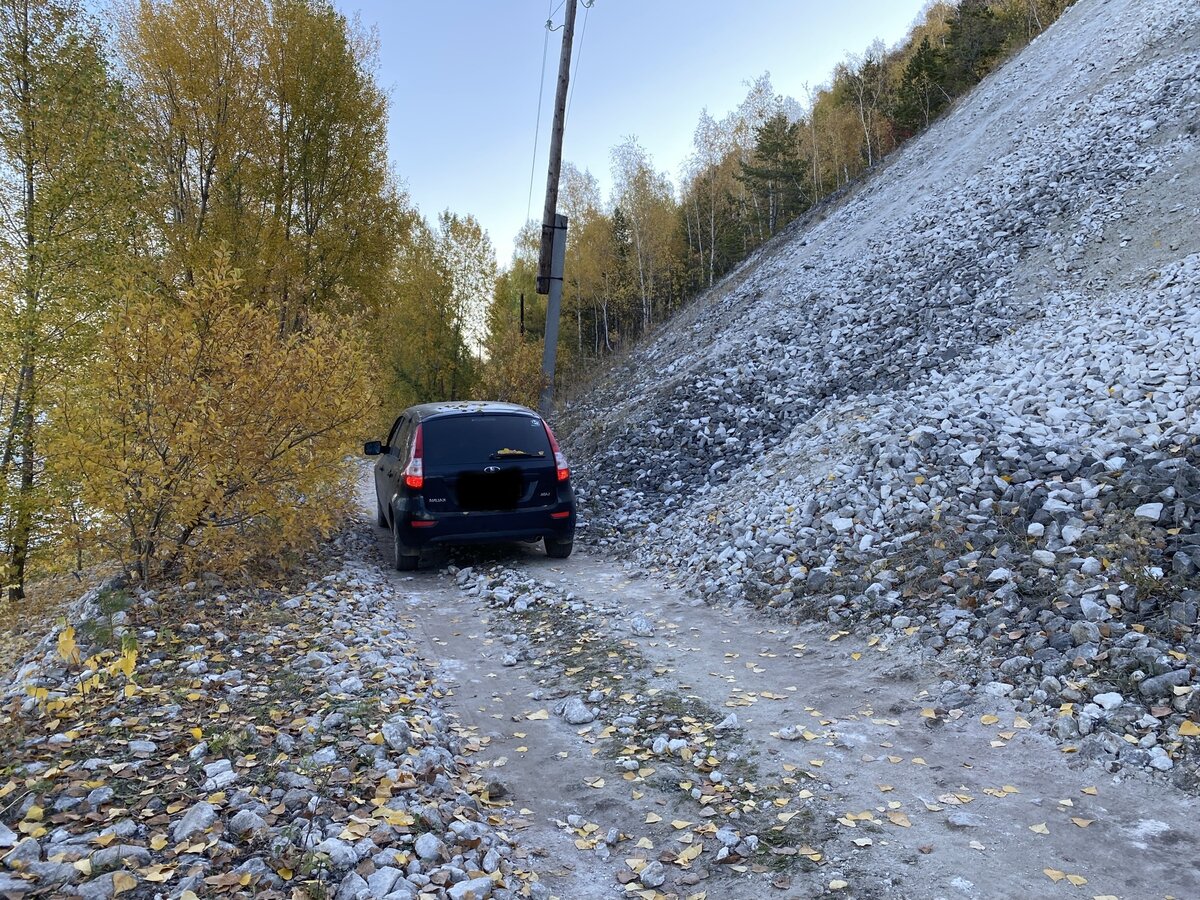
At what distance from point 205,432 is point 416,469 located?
2164 mm

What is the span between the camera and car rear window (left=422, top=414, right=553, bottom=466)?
8016 mm

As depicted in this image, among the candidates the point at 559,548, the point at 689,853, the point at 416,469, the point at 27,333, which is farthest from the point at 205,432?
the point at 27,333

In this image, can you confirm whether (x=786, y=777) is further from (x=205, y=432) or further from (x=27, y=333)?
(x=27, y=333)

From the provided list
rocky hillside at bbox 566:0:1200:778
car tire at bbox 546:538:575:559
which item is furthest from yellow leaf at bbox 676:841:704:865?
car tire at bbox 546:538:575:559

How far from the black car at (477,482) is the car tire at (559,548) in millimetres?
121

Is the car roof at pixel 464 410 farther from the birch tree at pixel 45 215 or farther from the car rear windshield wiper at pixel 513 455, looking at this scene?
the birch tree at pixel 45 215

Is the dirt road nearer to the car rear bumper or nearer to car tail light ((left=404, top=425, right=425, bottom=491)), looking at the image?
the car rear bumper

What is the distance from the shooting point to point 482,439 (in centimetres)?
816

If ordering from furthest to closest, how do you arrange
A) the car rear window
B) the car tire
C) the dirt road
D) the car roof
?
the car tire, the car roof, the car rear window, the dirt road

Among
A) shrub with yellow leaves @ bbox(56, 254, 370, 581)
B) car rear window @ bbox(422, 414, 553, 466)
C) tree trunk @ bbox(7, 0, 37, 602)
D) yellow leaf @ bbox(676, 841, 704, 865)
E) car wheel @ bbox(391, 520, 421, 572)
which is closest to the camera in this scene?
yellow leaf @ bbox(676, 841, 704, 865)

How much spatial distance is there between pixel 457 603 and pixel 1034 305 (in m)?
9.43

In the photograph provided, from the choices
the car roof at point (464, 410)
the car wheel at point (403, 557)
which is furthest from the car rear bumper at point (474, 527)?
the car roof at point (464, 410)

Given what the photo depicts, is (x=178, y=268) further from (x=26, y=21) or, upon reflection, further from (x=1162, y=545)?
(x=1162, y=545)

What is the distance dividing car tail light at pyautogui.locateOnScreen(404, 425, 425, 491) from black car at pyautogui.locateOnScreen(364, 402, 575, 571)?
0.03 feet
